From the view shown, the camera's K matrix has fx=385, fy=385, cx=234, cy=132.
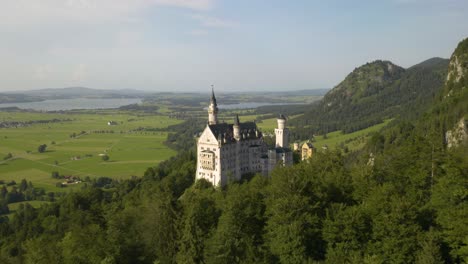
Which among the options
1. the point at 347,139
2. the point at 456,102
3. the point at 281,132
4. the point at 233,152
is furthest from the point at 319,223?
the point at 347,139

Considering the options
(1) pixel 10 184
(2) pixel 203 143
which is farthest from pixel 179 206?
(1) pixel 10 184

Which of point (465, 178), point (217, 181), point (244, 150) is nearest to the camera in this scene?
point (465, 178)

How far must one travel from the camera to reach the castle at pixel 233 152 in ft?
272

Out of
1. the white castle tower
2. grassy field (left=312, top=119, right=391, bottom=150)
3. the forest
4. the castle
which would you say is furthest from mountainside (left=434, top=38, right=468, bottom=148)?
the forest

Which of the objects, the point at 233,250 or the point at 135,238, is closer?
the point at 233,250

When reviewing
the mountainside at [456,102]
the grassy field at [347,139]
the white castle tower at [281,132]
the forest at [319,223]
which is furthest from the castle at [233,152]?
the grassy field at [347,139]

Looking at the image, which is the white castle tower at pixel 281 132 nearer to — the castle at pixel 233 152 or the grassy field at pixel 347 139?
the castle at pixel 233 152

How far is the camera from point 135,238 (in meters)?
46.9

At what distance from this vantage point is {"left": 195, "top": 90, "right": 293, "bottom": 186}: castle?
272 ft

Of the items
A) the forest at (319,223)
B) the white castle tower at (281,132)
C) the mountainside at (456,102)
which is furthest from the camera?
the white castle tower at (281,132)

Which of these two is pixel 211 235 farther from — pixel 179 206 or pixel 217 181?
pixel 217 181

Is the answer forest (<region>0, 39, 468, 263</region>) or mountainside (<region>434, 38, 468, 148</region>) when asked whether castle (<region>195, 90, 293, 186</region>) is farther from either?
mountainside (<region>434, 38, 468, 148</region>)

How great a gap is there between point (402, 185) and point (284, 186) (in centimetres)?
1355

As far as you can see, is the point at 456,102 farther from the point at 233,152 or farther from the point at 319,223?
the point at 319,223
